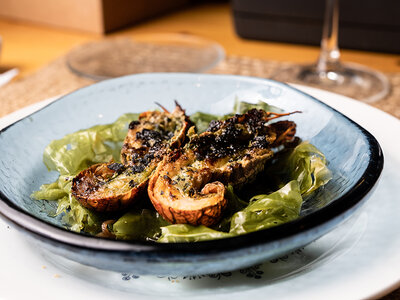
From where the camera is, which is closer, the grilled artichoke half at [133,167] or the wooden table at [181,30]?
the grilled artichoke half at [133,167]

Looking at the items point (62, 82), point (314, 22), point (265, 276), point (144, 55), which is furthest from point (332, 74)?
point (265, 276)

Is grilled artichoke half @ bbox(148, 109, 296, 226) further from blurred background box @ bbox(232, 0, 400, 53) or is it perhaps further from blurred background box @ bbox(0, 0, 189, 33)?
blurred background box @ bbox(0, 0, 189, 33)

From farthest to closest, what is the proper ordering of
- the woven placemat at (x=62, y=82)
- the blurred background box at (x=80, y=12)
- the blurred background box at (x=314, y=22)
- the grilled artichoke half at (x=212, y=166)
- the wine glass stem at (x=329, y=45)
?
the blurred background box at (x=80, y=12) < the blurred background box at (x=314, y=22) < the wine glass stem at (x=329, y=45) < the woven placemat at (x=62, y=82) < the grilled artichoke half at (x=212, y=166)

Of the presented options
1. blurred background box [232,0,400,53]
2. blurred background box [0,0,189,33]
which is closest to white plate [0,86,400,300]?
blurred background box [232,0,400,53]

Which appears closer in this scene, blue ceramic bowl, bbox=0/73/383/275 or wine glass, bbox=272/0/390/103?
blue ceramic bowl, bbox=0/73/383/275

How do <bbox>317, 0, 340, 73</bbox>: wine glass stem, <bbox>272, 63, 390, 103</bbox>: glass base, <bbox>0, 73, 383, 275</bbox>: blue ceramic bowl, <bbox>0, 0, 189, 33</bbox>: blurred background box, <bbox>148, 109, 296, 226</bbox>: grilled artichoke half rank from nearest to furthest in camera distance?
<bbox>0, 73, 383, 275</bbox>: blue ceramic bowl, <bbox>148, 109, 296, 226</bbox>: grilled artichoke half, <bbox>272, 63, 390, 103</bbox>: glass base, <bbox>317, 0, 340, 73</bbox>: wine glass stem, <bbox>0, 0, 189, 33</bbox>: blurred background box

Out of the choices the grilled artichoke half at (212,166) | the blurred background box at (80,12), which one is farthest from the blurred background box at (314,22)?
the grilled artichoke half at (212,166)

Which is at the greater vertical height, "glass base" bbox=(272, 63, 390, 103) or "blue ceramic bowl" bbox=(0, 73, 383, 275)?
"blue ceramic bowl" bbox=(0, 73, 383, 275)

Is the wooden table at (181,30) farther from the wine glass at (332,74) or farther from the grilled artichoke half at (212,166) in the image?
the grilled artichoke half at (212,166)

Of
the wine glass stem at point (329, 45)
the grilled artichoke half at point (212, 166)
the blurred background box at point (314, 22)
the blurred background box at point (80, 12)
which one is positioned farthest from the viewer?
the blurred background box at point (80, 12)
